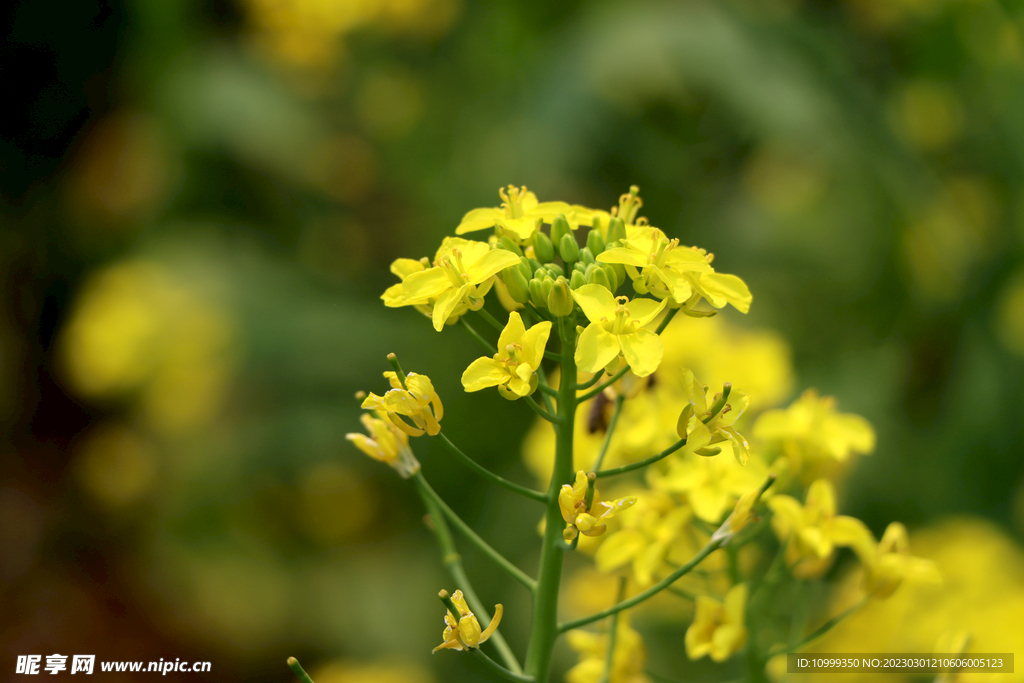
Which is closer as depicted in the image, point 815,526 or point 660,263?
point 660,263

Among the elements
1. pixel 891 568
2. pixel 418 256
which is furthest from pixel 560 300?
pixel 418 256

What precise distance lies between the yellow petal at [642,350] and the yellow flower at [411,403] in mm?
223

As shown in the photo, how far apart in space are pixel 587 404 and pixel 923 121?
7.59ft

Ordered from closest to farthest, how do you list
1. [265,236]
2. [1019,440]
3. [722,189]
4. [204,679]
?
[1019,440]
[204,679]
[722,189]
[265,236]

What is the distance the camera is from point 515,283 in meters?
0.86

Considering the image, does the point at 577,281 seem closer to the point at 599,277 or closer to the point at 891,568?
the point at 599,277

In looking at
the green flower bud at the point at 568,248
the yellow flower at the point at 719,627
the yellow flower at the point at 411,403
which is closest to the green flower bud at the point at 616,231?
the green flower bud at the point at 568,248

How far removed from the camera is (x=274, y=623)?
9.09 ft

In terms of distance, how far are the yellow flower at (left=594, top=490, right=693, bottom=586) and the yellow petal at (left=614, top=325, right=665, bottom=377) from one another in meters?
0.36

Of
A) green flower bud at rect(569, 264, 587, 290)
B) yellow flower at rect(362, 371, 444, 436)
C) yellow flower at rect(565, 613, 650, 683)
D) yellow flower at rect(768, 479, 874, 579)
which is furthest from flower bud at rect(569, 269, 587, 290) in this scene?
yellow flower at rect(565, 613, 650, 683)

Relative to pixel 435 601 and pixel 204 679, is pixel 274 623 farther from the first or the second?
pixel 435 601

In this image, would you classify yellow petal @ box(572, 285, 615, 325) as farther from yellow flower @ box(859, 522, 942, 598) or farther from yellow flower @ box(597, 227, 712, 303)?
yellow flower @ box(859, 522, 942, 598)

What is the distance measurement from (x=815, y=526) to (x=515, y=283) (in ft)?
1.95

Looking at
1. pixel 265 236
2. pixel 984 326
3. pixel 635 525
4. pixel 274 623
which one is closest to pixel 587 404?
pixel 635 525
